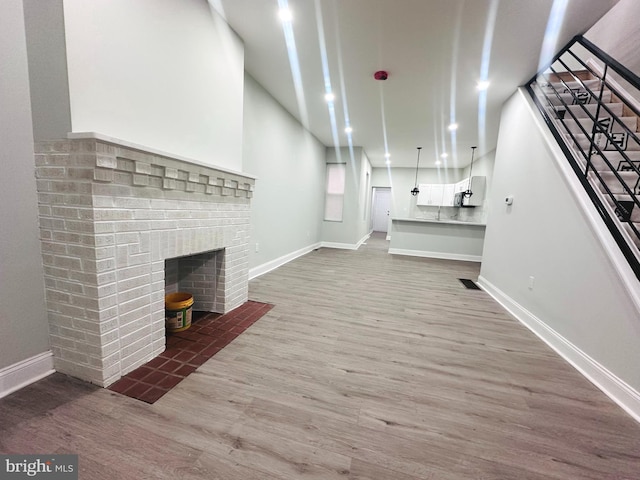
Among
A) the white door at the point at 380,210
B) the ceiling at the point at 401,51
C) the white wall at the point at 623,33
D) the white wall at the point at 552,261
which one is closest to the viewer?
the white wall at the point at 552,261

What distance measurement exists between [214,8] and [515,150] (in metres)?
3.78

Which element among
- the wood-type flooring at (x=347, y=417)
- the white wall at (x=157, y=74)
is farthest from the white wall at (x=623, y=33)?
the white wall at (x=157, y=74)

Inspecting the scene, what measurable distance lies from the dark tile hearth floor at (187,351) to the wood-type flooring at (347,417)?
8cm

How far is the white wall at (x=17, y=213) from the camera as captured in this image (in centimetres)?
126

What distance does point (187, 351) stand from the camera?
1.84 m

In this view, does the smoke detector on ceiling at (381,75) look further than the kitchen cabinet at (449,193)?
No

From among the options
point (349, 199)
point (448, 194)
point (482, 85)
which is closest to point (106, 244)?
point (482, 85)

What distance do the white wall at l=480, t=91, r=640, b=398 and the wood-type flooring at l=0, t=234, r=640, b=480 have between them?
278 mm

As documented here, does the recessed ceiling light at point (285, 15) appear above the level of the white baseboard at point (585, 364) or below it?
above

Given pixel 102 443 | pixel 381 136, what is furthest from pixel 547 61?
pixel 102 443

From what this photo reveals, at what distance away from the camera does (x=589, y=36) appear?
3.29 m

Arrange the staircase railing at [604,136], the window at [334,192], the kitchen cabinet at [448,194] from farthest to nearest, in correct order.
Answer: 1. the kitchen cabinet at [448,194]
2. the window at [334,192]
3. the staircase railing at [604,136]

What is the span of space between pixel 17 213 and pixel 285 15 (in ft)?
8.22

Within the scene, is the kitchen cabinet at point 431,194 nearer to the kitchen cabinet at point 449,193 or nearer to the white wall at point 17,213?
the kitchen cabinet at point 449,193
